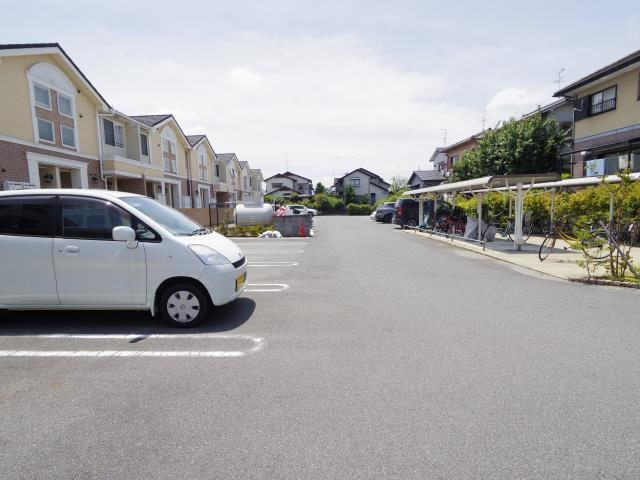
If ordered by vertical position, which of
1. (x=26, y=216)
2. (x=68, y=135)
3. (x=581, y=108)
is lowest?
(x=26, y=216)

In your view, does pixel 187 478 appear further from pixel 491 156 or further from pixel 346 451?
pixel 491 156

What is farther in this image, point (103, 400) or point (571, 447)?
point (103, 400)

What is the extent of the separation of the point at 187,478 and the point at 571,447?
2.40 m

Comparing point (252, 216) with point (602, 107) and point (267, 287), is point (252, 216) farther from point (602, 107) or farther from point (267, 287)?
point (602, 107)

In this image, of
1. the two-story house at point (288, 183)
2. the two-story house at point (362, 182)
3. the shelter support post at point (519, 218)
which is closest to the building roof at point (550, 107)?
the shelter support post at point (519, 218)

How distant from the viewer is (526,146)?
20.5 meters

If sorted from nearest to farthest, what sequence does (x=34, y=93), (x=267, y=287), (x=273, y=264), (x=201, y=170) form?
1. (x=267, y=287)
2. (x=273, y=264)
3. (x=34, y=93)
4. (x=201, y=170)

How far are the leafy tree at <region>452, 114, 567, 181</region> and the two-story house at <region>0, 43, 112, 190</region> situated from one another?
2118cm

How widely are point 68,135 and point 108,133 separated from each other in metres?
3.86

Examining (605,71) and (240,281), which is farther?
(605,71)

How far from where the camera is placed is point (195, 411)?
9.34ft

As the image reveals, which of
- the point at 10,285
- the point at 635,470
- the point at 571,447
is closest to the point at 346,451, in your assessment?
the point at 571,447

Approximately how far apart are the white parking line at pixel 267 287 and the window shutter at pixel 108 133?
53.1 ft

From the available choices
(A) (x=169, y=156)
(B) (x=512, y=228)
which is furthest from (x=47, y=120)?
(B) (x=512, y=228)
